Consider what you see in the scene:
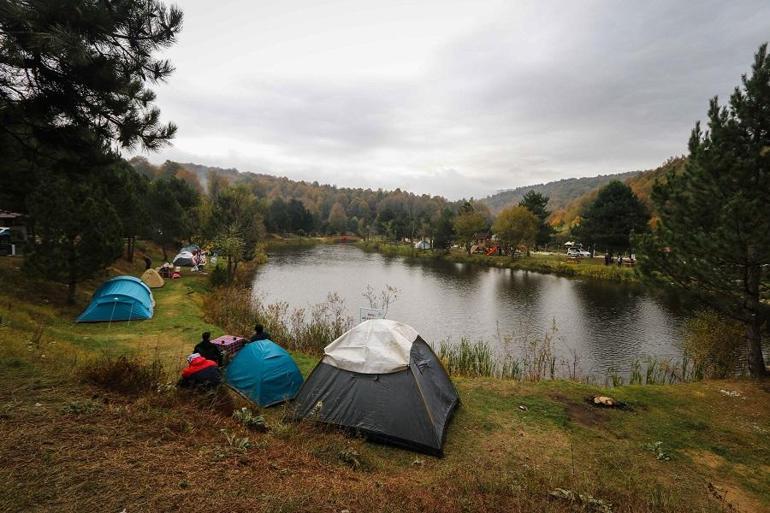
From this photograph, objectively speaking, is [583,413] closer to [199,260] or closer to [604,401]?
[604,401]

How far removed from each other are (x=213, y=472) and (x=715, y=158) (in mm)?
13730

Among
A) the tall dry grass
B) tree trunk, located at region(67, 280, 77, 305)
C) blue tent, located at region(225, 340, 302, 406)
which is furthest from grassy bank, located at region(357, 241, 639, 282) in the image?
tree trunk, located at region(67, 280, 77, 305)

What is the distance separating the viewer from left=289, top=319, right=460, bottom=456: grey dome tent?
7512mm

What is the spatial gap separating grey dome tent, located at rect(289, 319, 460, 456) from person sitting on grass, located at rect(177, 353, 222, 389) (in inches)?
68.9

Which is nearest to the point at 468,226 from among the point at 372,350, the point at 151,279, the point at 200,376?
the point at 151,279

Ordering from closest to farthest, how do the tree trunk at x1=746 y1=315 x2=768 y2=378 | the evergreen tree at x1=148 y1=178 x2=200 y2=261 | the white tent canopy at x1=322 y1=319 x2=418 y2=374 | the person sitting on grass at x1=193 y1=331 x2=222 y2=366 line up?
the white tent canopy at x1=322 y1=319 x2=418 y2=374
the person sitting on grass at x1=193 y1=331 x2=222 y2=366
the tree trunk at x1=746 y1=315 x2=768 y2=378
the evergreen tree at x1=148 y1=178 x2=200 y2=261

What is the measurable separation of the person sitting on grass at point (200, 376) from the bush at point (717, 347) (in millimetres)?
15807

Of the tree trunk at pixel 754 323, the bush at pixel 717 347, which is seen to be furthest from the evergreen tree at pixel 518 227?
the tree trunk at pixel 754 323

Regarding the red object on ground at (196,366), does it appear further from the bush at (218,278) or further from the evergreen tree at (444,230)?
the evergreen tree at (444,230)

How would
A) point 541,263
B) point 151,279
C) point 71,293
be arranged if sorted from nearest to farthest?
1. point 71,293
2. point 151,279
3. point 541,263

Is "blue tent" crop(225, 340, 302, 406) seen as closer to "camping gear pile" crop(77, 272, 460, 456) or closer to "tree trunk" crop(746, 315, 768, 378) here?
"camping gear pile" crop(77, 272, 460, 456)

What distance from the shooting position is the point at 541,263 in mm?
50906

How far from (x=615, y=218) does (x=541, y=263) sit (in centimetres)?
1013

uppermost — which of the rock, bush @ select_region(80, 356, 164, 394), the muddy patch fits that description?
bush @ select_region(80, 356, 164, 394)
